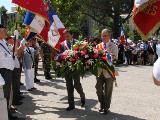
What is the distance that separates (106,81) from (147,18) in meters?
4.20

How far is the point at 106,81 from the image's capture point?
9.65m

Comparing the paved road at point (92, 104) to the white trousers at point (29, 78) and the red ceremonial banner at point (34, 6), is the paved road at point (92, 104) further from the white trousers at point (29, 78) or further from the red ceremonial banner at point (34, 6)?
the red ceremonial banner at point (34, 6)

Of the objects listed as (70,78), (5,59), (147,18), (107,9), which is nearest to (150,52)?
(70,78)

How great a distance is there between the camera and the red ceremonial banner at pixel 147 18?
5.44 metres

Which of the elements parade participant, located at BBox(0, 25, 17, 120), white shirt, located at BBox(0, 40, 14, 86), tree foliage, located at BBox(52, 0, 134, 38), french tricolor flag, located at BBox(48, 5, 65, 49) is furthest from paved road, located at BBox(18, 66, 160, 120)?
tree foliage, located at BBox(52, 0, 134, 38)

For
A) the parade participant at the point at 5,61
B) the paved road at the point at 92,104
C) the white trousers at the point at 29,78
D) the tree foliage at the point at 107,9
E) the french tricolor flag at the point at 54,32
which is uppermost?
the tree foliage at the point at 107,9

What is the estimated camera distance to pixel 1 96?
7.50 m

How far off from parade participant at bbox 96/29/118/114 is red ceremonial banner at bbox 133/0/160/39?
3982 millimetres

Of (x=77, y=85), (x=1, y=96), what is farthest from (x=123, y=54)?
(x=1, y=96)

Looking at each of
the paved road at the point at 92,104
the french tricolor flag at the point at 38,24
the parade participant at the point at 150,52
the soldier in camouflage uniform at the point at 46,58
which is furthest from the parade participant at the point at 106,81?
the parade participant at the point at 150,52

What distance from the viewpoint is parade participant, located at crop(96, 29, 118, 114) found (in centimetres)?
962

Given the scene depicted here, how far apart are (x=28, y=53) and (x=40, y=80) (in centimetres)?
354

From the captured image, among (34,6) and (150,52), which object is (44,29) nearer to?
(34,6)

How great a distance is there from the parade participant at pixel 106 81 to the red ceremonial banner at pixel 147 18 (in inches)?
157
